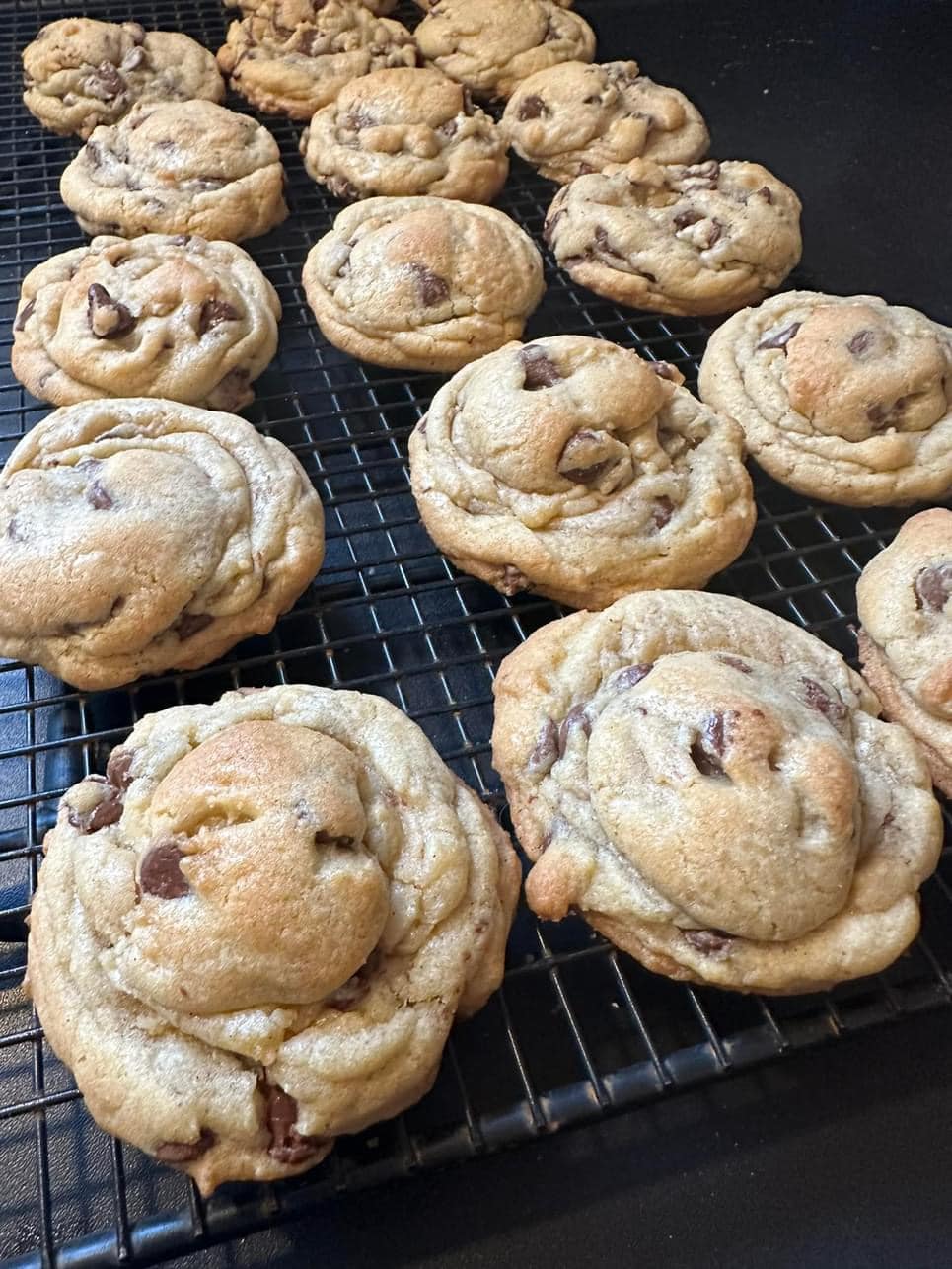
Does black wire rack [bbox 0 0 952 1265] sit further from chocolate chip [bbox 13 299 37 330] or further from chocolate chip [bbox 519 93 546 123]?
chocolate chip [bbox 519 93 546 123]

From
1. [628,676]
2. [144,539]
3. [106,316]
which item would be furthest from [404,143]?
[628,676]

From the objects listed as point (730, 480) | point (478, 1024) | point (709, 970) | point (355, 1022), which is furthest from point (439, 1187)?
point (730, 480)

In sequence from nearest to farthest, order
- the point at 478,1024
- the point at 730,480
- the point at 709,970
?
the point at 709,970
the point at 478,1024
the point at 730,480

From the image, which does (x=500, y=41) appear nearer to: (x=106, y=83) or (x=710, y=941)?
(x=106, y=83)

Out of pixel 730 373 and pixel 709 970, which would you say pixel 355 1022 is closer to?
pixel 709 970

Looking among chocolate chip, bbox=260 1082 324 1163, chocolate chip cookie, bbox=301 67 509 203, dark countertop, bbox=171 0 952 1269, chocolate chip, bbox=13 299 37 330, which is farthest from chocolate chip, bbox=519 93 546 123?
chocolate chip, bbox=260 1082 324 1163

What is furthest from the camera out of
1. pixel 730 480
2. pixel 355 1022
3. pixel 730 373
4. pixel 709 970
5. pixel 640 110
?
pixel 640 110
